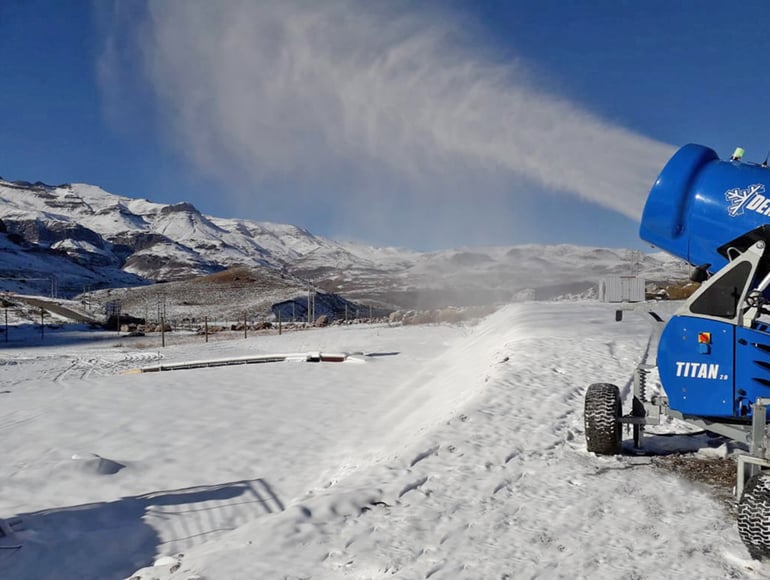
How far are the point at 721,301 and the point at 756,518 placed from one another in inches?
78.8

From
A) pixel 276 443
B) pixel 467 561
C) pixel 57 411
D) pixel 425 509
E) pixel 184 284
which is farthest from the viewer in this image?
pixel 184 284

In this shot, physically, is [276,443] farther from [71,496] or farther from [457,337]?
[457,337]

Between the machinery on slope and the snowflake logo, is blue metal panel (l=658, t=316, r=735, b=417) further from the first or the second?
the snowflake logo

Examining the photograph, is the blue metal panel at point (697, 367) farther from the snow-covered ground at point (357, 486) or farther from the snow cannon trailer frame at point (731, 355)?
the snow-covered ground at point (357, 486)

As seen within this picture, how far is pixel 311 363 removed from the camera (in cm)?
2159

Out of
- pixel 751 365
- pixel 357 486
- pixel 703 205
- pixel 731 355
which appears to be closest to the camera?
pixel 751 365

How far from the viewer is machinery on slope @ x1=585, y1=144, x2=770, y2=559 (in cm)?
517

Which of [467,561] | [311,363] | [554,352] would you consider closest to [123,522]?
[467,561]

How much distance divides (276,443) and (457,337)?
21091 millimetres

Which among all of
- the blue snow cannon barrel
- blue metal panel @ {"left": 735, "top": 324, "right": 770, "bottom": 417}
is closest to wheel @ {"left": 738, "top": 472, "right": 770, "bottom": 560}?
blue metal panel @ {"left": 735, "top": 324, "right": 770, "bottom": 417}

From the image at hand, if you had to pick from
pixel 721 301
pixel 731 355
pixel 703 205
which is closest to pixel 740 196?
pixel 703 205

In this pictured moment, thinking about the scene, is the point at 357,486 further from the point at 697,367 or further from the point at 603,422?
the point at 697,367

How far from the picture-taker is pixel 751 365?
521 centimetres

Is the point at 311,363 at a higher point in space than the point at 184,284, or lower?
lower
